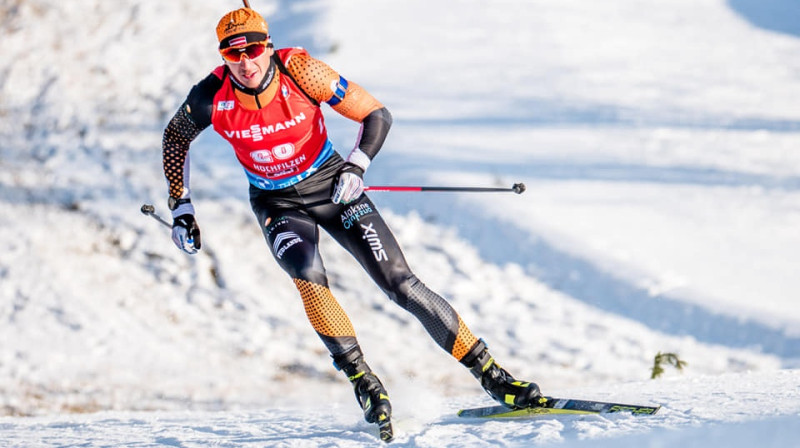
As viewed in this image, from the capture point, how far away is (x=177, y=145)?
15.2 ft

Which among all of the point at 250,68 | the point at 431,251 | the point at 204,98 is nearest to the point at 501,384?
the point at 250,68

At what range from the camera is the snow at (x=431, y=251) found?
17.4 feet

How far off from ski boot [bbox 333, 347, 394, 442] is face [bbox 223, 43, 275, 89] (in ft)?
5.01

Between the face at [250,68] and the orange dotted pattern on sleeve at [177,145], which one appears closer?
the face at [250,68]

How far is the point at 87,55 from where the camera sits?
11.5 meters

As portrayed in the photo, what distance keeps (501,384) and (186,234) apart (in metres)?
1.99

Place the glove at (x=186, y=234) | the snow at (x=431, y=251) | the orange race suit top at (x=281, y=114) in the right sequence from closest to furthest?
1. the orange race suit top at (x=281, y=114)
2. the glove at (x=186, y=234)
3. the snow at (x=431, y=251)

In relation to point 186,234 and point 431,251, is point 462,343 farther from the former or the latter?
point 431,251

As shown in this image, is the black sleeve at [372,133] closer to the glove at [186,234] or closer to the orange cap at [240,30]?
the orange cap at [240,30]

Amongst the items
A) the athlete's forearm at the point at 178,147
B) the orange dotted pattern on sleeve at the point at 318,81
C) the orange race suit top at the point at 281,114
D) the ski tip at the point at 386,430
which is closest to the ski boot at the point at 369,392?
the ski tip at the point at 386,430

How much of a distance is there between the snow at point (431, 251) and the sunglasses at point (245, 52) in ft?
6.68

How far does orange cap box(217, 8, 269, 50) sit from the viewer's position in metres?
4.08

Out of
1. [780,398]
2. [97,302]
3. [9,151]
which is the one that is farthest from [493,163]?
[9,151]

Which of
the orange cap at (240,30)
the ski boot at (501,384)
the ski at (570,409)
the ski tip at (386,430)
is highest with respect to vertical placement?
the orange cap at (240,30)
